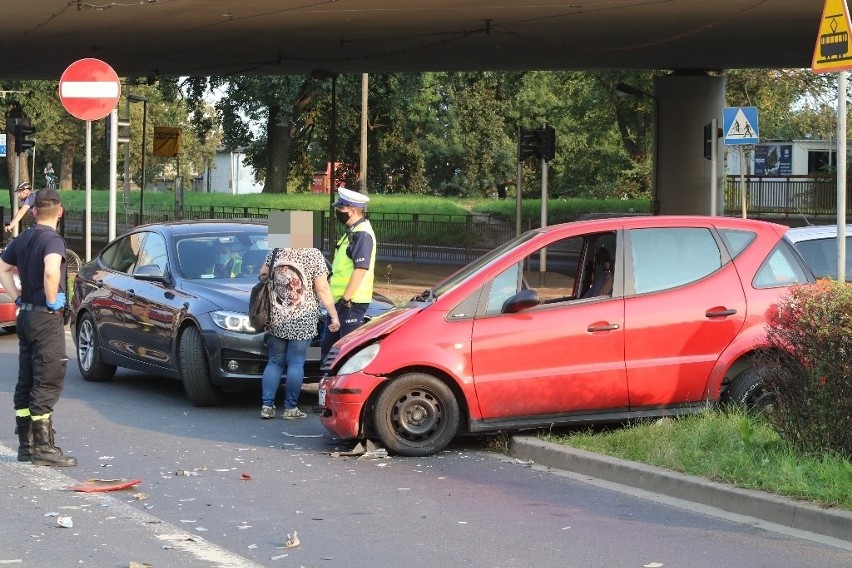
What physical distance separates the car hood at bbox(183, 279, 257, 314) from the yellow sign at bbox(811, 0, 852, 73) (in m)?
5.03

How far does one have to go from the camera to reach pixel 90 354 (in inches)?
528

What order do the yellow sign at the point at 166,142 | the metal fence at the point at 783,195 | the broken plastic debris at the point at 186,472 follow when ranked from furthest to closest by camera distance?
the metal fence at the point at 783,195 → the yellow sign at the point at 166,142 → the broken plastic debris at the point at 186,472

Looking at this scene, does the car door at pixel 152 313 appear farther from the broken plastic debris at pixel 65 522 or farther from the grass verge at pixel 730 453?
the broken plastic debris at pixel 65 522

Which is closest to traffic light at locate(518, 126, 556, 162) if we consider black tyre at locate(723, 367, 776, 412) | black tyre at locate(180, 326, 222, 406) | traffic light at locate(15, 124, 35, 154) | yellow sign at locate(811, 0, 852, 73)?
traffic light at locate(15, 124, 35, 154)

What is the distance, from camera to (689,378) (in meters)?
9.31

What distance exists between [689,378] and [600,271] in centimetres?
101

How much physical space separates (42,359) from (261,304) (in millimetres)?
2254

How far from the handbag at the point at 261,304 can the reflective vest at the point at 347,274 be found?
598 mm

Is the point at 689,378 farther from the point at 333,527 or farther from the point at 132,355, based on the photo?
the point at 132,355

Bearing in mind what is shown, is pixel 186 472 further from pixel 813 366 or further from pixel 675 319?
pixel 813 366

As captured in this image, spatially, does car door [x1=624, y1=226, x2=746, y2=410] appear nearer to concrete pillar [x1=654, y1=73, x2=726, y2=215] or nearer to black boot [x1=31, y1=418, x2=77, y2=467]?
black boot [x1=31, y1=418, x2=77, y2=467]

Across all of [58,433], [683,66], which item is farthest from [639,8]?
[58,433]

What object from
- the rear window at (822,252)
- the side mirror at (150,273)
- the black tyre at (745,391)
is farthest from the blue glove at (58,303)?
the rear window at (822,252)

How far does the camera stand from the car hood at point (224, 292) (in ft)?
36.9
